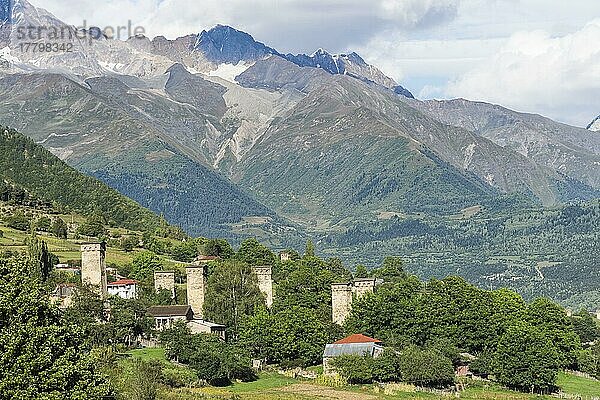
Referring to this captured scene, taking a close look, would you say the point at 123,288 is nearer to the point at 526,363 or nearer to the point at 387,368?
the point at 387,368

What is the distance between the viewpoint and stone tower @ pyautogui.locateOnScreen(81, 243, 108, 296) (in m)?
82.6

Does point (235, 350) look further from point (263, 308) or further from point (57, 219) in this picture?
point (57, 219)

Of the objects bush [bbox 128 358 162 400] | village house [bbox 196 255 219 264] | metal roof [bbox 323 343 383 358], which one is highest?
village house [bbox 196 255 219 264]

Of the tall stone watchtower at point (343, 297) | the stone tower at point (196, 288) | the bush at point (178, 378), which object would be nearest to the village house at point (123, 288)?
the stone tower at point (196, 288)

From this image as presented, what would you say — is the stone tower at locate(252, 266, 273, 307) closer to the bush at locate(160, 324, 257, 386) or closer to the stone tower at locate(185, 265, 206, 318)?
the stone tower at locate(185, 265, 206, 318)

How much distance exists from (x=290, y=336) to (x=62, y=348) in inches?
1597

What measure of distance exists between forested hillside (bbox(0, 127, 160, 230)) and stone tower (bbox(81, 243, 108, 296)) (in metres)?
69.8

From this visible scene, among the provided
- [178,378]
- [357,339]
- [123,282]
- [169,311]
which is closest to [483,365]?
[357,339]

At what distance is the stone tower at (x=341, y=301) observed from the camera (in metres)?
82.6

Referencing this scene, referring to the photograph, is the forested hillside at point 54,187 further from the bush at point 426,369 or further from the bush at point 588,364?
the bush at point 426,369

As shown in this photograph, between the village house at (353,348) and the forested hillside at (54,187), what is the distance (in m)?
89.2

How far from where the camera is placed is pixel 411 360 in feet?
219

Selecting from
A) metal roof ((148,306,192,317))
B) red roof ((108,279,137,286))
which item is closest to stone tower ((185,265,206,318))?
metal roof ((148,306,192,317))

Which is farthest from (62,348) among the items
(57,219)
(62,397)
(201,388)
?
(57,219)
